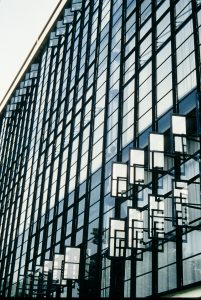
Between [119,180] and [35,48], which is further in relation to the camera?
[35,48]

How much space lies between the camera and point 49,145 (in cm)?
3816

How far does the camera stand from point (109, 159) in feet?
83.7

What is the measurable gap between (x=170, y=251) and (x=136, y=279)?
116 inches

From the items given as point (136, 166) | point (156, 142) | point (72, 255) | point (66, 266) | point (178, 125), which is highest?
point (178, 125)

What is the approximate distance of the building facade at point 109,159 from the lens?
55.2 ft

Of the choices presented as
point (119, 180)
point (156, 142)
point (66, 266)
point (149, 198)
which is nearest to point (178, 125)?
point (156, 142)

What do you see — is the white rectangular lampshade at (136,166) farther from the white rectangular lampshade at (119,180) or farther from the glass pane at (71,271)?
the glass pane at (71,271)

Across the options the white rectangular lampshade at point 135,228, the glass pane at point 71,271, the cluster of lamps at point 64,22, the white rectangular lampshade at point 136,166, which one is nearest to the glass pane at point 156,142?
the white rectangular lampshade at point 136,166

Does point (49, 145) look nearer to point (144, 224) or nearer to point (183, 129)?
point (144, 224)

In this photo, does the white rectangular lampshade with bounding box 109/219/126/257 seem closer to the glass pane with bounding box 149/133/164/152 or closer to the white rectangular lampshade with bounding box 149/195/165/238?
the white rectangular lampshade with bounding box 149/195/165/238

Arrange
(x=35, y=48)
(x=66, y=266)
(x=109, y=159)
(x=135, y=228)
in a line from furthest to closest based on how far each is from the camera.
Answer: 1. (x=35, y=48)
2. (x=109, y=159)
3. (x=66, y=266)
4. (x=135, y=228)

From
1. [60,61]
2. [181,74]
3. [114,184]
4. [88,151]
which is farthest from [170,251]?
[60,61]

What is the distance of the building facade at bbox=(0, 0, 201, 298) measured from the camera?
55.2 ft

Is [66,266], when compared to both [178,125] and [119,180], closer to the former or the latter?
[119,180]
